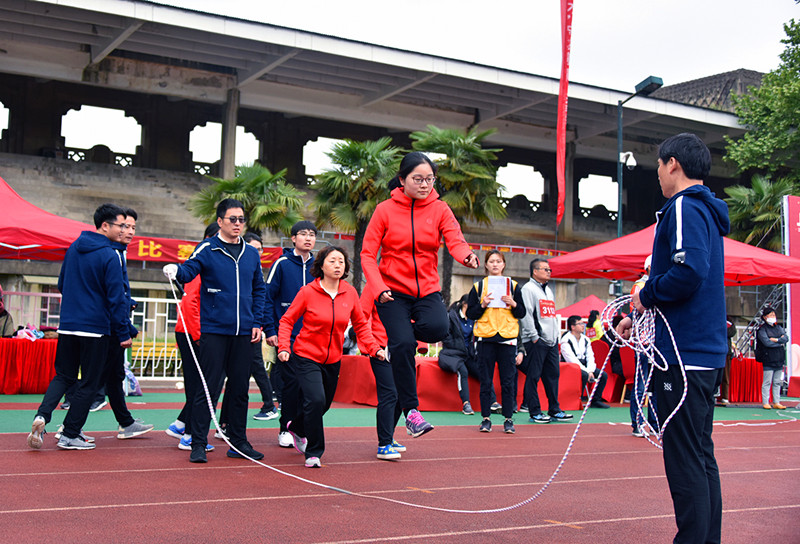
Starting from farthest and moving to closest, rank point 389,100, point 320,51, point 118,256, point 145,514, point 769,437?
point 389,100 < point 320,51 < point 769,437 < point 118,256 < point 145,514

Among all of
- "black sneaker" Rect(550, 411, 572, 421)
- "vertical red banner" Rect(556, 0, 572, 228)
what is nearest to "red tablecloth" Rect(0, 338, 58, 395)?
"black sneaker" Rect(550, 411, 572, 421)

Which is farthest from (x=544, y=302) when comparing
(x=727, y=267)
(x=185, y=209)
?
(x=185, y=209)

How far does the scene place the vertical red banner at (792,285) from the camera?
52.6 feet

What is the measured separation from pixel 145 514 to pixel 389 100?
29479 mm

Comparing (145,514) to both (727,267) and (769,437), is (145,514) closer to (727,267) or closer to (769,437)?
(769,437)

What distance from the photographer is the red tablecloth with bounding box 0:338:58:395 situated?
38.4ft

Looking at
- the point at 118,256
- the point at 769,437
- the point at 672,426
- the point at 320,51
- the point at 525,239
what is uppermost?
the point at 320,51

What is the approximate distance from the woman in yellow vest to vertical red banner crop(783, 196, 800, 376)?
920 centimetres

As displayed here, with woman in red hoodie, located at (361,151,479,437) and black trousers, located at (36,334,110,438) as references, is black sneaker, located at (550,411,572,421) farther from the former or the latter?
black trousers, located at (36,334,110,438)

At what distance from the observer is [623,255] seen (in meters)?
12.9

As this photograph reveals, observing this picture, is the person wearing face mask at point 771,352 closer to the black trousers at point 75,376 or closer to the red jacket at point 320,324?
the red jacket at point 320,324

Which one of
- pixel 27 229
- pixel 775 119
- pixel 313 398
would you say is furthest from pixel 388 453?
pixel 775 119

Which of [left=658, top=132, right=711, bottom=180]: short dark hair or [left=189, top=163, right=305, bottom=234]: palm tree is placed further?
[left=189, top=163, right=305, bottom=234]: palm tree

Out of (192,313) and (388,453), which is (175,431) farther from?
(388,453)
